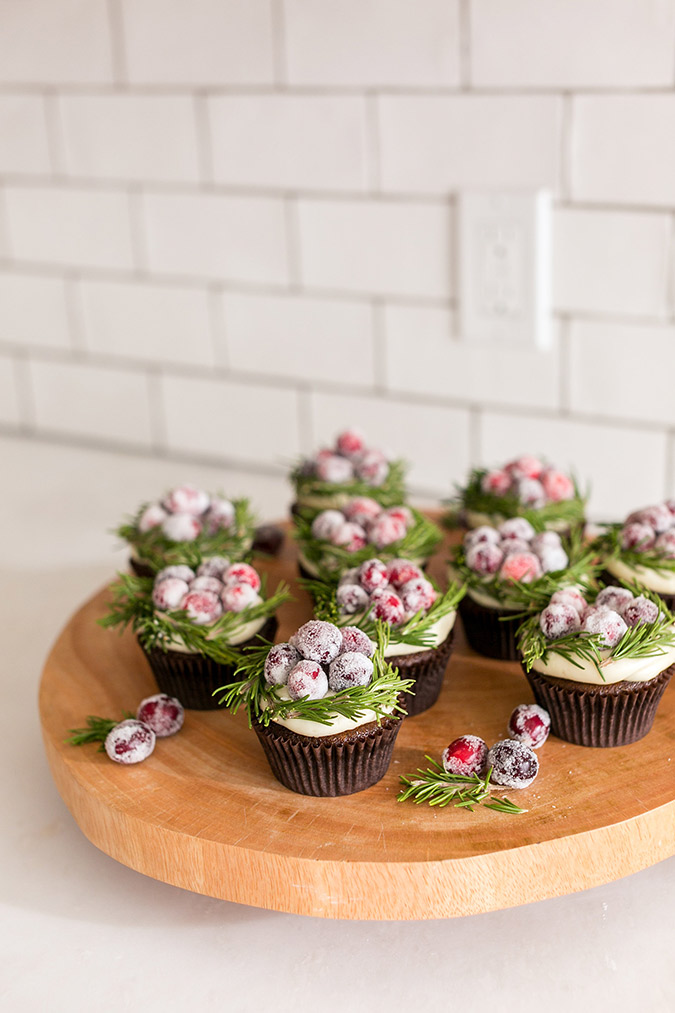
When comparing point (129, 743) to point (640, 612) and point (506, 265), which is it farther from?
point (506, 265)

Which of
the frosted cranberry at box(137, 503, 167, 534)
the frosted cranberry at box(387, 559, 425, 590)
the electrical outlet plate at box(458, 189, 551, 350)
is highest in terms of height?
the electrical outlet plate at box(458, 189, 551, 350)

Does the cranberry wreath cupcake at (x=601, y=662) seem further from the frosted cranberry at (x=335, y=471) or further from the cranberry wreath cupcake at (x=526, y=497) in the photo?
the frosted cranberry at (x=335, y=471)

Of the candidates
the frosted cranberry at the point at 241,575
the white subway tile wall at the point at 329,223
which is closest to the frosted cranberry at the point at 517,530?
the frosted cranberry at the point at 241,575

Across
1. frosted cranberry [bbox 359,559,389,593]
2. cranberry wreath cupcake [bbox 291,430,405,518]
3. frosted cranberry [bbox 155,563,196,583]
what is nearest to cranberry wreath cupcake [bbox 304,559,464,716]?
frosted cranberry [bbox 359,559,389,593]

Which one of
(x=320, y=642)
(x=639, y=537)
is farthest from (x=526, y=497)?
(x=320, y=642)

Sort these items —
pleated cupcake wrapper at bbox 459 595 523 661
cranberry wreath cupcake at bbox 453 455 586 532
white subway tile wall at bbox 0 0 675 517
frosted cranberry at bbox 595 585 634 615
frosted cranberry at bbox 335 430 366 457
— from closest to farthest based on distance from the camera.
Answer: frosted cranberry at bbox 595 585 634 615 < pleated cupcake wrapper at bbox 459 595 523 661 < cranberry wreath cupcake at bbox 453 455 586 532 < frosted cranberry at bbox 335 430 366 457 < white subway tile wall at bbox 0 0 675 517

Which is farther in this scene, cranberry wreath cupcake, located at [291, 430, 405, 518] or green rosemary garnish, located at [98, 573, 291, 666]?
cranberry wreath cupcake, located at [291, 430, 405, 518]

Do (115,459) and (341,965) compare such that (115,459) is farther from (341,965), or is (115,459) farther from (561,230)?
(341,965)

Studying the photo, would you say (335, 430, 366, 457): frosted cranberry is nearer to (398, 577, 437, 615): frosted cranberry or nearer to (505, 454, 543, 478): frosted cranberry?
(505, 454, 543, 478): frosted cranberry

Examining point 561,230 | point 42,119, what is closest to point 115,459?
point 42,119
